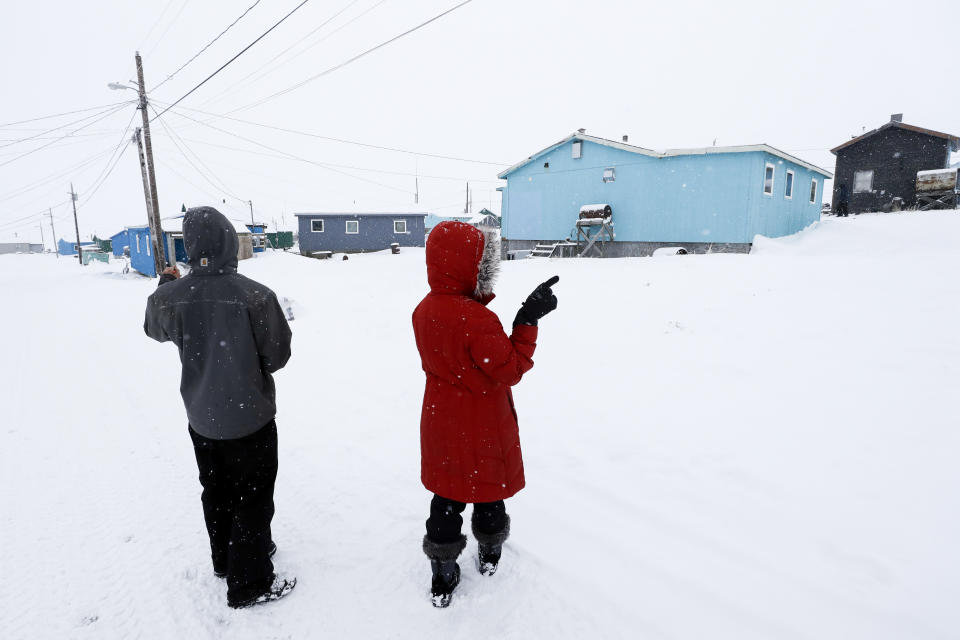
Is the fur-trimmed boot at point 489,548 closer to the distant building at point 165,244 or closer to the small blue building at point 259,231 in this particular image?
the distant building at point 165,244

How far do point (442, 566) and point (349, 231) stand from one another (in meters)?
33.1

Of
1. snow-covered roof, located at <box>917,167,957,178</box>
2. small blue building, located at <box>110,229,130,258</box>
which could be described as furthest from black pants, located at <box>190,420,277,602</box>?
small blue building, located at <box>110,229,130,258</box>

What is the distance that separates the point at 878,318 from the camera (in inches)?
234

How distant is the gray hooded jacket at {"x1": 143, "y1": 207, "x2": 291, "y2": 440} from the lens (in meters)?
2.20

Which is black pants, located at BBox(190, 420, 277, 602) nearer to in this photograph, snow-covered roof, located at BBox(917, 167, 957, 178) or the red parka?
the red parka

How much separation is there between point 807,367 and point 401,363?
4.72 metres

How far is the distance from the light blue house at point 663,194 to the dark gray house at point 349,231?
13.8 m

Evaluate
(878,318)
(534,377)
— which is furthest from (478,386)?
(878,318)

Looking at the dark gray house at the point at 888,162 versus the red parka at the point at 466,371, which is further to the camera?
the dark gray house at the point at 888,162

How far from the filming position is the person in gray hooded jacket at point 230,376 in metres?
2.20

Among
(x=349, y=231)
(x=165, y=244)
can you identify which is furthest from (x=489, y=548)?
(x=349, y=231)

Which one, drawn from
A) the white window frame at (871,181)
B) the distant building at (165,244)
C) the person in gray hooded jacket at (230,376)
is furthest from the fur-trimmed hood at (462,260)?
the white window frame at (871,181)

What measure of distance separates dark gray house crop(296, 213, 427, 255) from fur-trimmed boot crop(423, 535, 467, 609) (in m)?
32.3

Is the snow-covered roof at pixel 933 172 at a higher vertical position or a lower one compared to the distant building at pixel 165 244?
higher
